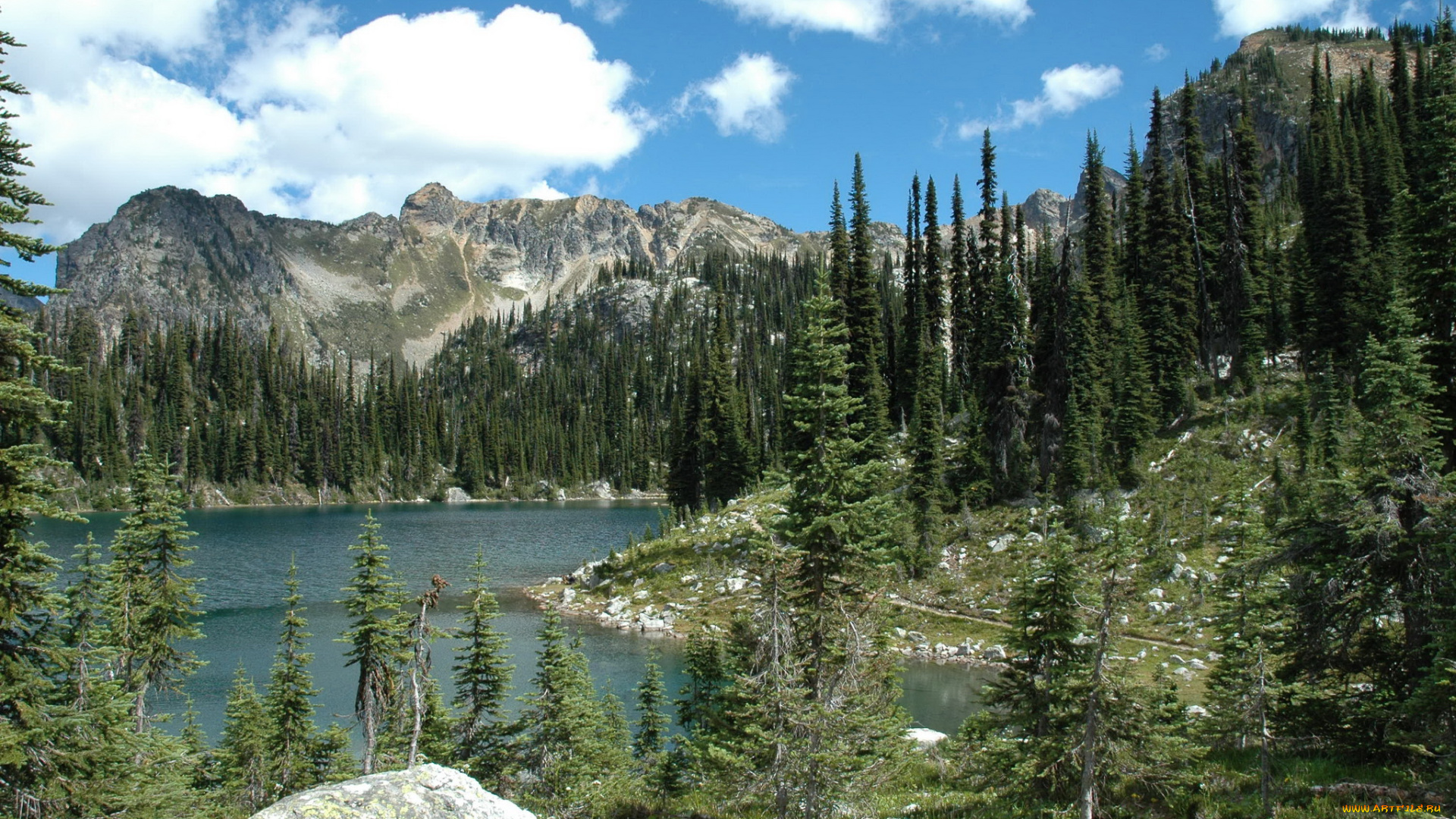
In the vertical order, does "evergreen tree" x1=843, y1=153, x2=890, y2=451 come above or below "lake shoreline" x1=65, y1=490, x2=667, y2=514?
above

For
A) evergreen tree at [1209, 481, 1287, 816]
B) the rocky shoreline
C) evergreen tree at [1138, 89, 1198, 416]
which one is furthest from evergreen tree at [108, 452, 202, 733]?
evergreen tree at [1138, 89, 1198, 416]

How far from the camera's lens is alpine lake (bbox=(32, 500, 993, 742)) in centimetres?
3425

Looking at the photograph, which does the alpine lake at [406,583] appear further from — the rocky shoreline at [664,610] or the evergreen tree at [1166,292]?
the evergreen tree at [1166,292]

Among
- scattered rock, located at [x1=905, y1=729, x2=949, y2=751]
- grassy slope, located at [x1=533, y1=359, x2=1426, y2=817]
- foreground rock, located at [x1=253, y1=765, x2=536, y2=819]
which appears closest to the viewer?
foreground rock, located at [x1=253, y1=765, x2=536, y2=819]

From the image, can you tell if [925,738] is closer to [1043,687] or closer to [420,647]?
[1043,687]

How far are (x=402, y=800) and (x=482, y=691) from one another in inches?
525

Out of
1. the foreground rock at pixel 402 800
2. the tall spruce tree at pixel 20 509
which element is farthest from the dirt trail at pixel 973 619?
the tall spruce tree at pixel 20 509

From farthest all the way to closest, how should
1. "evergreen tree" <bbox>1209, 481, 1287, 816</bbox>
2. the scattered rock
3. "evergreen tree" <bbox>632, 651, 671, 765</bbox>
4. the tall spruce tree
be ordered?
"evergreen tree" <bbox>632, 651, 671, 765</bbox>, the scattered rock, "evergreen tree" <bbox>1209, 481, 1287, 816</bbox>, the tall spruce tree

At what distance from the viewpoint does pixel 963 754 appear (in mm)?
16891

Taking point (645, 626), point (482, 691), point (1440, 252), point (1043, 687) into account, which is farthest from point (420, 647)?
point (645, 626)

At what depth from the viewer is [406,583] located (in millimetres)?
25109

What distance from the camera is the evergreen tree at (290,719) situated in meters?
22.0

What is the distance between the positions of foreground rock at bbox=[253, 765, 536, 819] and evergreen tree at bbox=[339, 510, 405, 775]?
489 inches

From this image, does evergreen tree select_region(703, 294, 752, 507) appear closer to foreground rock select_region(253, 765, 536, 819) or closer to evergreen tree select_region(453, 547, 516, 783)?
evergreen tree select_region(453, 547, 516, 783)
